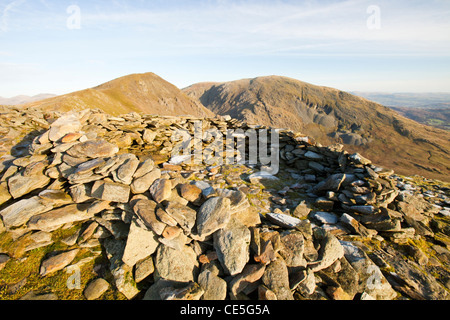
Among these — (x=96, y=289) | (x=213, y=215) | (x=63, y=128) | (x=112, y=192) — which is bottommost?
(x=96, y=289)

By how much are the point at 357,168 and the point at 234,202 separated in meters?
5.31

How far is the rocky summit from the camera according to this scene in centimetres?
357

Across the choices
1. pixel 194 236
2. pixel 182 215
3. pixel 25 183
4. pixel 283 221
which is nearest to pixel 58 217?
A: pixel 25 183

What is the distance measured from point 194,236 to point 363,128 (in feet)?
641

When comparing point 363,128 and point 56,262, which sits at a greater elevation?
point 363,128

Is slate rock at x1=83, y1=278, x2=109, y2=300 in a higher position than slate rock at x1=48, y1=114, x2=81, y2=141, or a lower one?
lower

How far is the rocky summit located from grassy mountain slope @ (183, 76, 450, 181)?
411ft

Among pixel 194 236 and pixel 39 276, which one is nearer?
pixel 39 276

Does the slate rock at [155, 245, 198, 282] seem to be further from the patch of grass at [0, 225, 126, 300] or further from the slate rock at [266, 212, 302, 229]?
the slate rock at [266, 212, 302, 229]

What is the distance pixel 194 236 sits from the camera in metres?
4.07

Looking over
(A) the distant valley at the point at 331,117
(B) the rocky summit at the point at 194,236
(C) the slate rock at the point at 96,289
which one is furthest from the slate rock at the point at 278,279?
(A) the distant valley at the point at 331,117

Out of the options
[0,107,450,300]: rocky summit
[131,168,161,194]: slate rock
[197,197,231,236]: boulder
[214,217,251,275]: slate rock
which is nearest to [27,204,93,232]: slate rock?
[0,107,450,300]: rocky summit

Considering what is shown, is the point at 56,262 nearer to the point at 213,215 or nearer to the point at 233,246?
the point at 213,215
